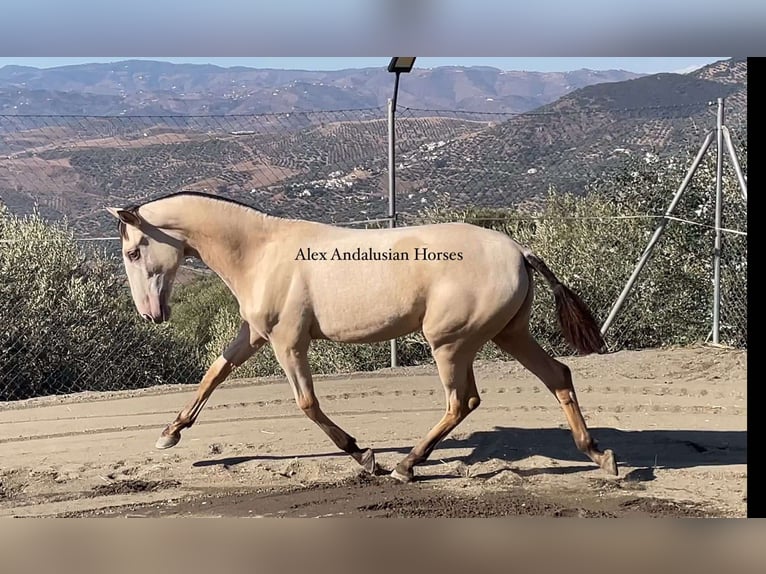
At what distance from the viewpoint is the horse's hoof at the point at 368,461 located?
5.23 meters

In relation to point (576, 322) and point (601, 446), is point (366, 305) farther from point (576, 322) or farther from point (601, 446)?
point (601, 446)

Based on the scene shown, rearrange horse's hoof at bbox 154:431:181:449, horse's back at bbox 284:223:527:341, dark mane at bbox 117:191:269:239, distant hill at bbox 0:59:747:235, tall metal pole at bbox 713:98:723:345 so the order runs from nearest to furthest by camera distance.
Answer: horse's back at bbox 284:223:527:341
dark mane at bbox 117:191:269:239
horse's hoof at bbox 154:431:181:449
distant hill at bbox 0:59:747:235
tall metal pole at bbox 713:98:723:345

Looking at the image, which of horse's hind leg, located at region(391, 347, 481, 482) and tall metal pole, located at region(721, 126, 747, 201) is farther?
tall metal pole, located at region(721, 126, 747, 201)

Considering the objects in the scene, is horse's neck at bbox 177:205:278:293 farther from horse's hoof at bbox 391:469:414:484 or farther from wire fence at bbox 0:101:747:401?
horse's hoof at bbox 391:469:414:484

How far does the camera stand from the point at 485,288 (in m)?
4.99

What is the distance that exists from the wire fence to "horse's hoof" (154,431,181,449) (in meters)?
0.73

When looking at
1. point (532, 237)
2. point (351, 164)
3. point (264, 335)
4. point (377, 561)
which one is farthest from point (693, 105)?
point (377, 561)

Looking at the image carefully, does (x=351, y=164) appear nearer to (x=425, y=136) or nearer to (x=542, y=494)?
(x=425, y=136)

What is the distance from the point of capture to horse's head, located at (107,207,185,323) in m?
5.09

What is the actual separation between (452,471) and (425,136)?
2051 millimetres

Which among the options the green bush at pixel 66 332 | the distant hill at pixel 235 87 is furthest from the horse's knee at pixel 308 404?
the green bush at pixel 66 332

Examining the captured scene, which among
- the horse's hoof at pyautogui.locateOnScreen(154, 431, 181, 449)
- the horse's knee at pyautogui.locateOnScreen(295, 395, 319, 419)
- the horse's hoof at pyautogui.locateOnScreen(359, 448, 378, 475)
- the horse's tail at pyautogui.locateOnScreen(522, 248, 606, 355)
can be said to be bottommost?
the horse's hoof at pyautogui.locateOnScreen(359, 448, 378, 475)

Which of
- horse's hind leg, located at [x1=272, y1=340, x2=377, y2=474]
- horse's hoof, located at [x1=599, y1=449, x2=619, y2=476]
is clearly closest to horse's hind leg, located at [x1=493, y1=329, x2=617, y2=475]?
horse's hoof, located at [x1=599, y1=449, x2=619, y2=476]

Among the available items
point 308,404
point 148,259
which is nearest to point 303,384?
point 308,404
